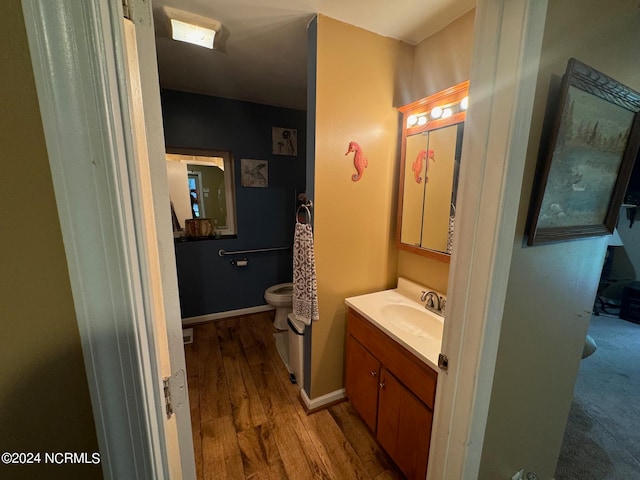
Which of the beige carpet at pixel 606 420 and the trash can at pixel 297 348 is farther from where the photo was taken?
the trash can at pixel 297 348

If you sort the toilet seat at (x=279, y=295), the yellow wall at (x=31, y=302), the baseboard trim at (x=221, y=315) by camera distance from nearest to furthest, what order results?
the yellow wall at (x=31, y=302)
the toilet seat at (x=279, y=295)
the baseboard trim at (x=221, y=315)

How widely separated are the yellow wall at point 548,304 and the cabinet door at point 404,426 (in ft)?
0.87

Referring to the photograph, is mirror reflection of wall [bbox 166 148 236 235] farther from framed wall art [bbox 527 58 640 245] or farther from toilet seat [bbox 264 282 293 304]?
framed wall art [bbox 527 58 640 245]

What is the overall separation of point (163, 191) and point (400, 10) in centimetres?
158

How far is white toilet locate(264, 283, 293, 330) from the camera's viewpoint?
2578mm

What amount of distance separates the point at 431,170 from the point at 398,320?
952mm

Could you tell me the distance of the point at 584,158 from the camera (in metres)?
0.83

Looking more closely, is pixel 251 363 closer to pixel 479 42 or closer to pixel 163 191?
pixel 163 191

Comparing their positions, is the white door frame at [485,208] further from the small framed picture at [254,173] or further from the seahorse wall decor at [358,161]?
the small framed picture at [254,173]

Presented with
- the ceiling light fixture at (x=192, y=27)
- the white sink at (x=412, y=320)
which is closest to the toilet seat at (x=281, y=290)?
the white sink at (x=412, y=320)

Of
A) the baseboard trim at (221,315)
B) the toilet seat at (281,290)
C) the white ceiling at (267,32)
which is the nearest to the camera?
the white ceiling at (267,32)

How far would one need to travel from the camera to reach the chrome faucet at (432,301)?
154 cm

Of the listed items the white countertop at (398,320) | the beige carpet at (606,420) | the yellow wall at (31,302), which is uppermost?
the yellow wall at (31,302)

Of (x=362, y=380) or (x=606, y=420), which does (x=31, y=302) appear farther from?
(x=606, y=420)
